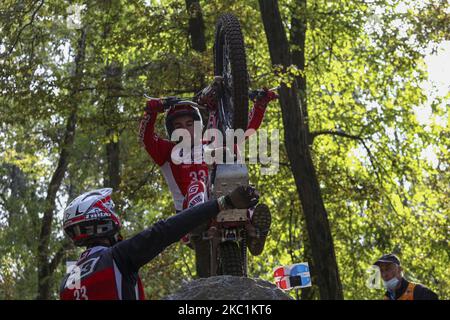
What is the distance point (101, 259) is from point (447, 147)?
18.5 metres

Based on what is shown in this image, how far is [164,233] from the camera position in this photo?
13.8ft

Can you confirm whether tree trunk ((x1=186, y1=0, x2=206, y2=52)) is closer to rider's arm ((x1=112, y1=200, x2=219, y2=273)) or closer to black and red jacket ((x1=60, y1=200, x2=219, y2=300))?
black and red jacket ((x1=60, y1=200, x2=219, y2=300))

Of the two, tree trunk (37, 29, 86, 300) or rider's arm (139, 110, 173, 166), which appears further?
tree trunk (37, 29, 86, 300)

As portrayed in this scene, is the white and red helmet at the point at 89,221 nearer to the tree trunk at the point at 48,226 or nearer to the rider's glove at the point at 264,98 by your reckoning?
the rider's glove at the point at 264,98

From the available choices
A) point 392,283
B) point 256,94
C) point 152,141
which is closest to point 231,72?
point 256,94

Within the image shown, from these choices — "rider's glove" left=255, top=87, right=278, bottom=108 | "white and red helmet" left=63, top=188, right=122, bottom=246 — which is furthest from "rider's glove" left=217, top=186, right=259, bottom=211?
"rider's glove" left=255, top=87, right=278, bottom=108

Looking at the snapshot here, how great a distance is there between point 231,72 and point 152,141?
1.27 meters

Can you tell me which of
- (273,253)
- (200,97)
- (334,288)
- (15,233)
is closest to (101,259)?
(200,97)

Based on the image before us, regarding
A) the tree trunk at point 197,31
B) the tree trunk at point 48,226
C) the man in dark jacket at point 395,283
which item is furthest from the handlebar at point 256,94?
the tree trunk at point 48,226

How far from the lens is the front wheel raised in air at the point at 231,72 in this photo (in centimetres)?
786

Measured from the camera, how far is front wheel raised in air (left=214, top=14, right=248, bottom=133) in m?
7.86

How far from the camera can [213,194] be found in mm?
7695

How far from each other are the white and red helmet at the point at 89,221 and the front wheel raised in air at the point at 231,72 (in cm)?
339
